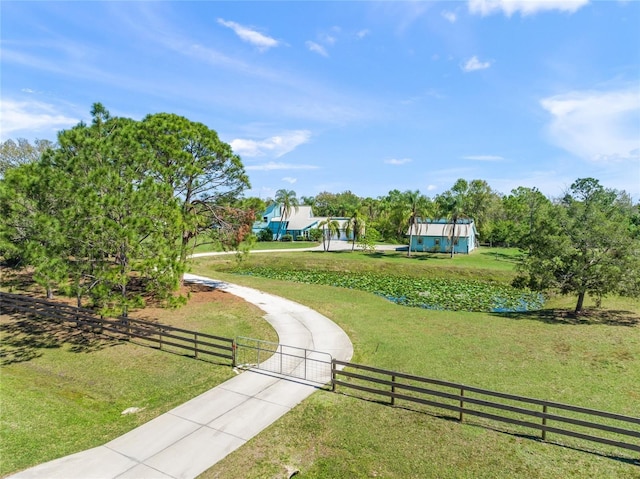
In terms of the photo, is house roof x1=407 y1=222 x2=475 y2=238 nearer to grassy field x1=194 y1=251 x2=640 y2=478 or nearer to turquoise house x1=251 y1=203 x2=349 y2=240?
turquoise house x1=251 y1=203 x2=349 y2=240

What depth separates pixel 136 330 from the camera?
18.3m

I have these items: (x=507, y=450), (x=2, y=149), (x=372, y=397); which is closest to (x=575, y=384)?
(x=507, y=450)

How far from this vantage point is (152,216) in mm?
17031

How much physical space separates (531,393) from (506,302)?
1830 cm

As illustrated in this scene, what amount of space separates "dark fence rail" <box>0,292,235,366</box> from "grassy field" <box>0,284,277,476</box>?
56cm

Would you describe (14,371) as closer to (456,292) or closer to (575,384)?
(575,384)

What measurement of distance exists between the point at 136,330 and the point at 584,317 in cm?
2612

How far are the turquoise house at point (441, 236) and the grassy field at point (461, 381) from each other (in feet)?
96.2

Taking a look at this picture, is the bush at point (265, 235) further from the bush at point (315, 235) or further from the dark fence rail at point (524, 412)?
the dark fence rail at point (524, 412)

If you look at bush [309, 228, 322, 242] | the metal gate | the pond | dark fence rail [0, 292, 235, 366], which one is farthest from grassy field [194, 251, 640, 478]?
bush [309, 228, 322, 242]

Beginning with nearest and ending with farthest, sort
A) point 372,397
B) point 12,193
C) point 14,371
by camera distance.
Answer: point 372,397, point 14,371, point 12,193

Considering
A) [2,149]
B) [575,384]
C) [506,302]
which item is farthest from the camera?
[2,149]

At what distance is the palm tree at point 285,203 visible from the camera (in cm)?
7575

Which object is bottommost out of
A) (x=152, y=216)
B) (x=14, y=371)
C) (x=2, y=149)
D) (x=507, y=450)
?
(x=14, y=371)
